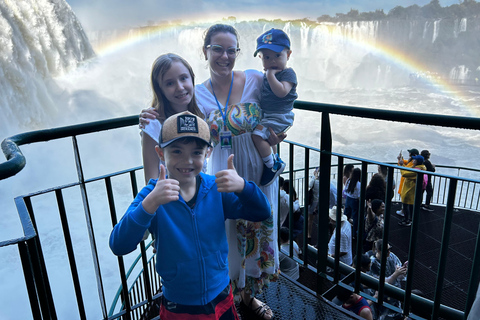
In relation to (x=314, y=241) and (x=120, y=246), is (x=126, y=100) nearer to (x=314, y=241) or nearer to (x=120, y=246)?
(x=314, y=241)

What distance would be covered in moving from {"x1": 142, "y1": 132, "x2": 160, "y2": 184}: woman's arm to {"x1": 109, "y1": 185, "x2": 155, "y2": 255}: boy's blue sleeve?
1.01 ft

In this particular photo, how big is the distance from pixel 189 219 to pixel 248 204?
20 cm

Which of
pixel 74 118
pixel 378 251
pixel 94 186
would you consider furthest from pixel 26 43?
pixel 378 251

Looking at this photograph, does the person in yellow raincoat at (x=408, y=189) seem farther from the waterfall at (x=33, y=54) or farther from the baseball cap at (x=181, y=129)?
the waterfall at (x=33, y=54)

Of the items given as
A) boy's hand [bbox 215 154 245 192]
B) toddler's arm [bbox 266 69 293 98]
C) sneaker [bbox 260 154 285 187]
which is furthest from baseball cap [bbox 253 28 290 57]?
boy's hand [bbox 215 154 245 192]

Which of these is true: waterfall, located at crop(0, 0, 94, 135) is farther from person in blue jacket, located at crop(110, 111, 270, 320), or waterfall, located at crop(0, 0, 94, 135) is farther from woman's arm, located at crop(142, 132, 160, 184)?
person in blue jacket, located at crop(110, 111, 270, 320)

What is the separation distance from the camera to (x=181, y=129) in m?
1.08

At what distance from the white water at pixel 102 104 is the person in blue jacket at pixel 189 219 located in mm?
19237

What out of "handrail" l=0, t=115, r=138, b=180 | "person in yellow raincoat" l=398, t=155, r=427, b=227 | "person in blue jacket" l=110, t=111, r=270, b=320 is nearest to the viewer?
"handrail" l=0, t=115, r=138, b=180

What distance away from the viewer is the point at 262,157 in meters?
1.65

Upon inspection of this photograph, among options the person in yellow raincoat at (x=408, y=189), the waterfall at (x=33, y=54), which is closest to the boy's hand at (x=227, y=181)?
the person in yellow raincoat at (x=408, y=189)

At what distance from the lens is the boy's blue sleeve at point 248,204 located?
1.18 meters

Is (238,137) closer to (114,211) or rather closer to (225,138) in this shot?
(225,138)

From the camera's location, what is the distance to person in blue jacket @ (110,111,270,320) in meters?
1.08
